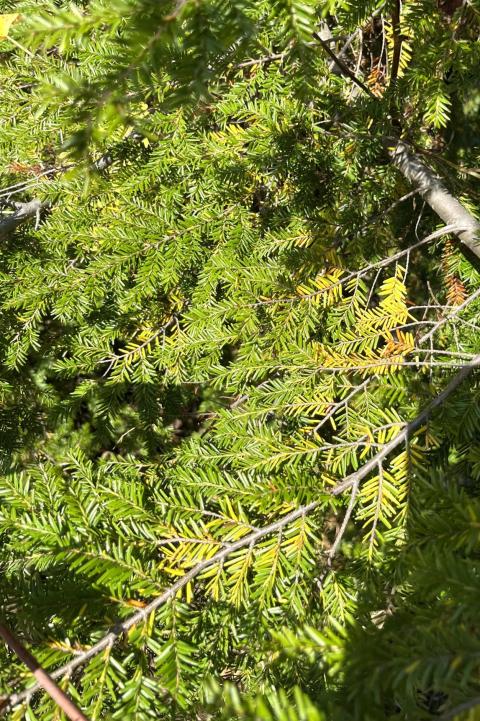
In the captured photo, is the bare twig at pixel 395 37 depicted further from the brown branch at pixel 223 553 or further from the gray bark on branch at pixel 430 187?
the brown branch at pixel 223 553

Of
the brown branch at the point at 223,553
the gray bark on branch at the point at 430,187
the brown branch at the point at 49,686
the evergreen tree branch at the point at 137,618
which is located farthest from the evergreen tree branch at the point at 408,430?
the brown branch at the point at 49,686

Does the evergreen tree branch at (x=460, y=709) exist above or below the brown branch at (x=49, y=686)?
above

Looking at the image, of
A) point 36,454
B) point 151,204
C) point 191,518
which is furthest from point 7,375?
point 191,518

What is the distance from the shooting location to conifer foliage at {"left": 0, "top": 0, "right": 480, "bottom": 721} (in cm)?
64

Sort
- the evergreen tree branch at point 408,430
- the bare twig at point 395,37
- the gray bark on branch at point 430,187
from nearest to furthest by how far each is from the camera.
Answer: the evergreen tree branch at point 408,430 < the bare twig at point 395,37 < the gray bark on branch at point 430,187

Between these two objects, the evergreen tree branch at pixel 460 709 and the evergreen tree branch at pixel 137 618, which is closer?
the evergreen tree branch at pixel 460 709

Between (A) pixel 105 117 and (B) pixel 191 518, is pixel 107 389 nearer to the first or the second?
(B) pixel 191 518

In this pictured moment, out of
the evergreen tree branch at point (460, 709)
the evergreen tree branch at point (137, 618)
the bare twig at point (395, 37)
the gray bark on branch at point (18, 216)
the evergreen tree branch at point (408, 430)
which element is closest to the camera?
the evergreen tree branch at point (460, 709)

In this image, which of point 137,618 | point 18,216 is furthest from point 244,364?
point 18,216

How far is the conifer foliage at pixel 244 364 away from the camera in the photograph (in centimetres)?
64

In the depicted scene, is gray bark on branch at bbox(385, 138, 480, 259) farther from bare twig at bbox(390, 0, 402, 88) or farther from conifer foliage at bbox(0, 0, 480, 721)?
bare twig at bbox(390, 0, 402, 88)

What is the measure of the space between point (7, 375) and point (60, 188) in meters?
0.80

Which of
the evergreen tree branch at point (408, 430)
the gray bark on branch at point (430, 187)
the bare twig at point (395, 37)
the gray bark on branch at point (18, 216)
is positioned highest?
the bare twig at point (395, 37)

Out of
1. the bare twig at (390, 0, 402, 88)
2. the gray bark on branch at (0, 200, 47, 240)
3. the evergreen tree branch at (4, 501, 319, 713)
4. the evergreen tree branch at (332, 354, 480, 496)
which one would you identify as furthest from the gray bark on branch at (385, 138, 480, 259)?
the gray bark on branch at (0, 200, 47, 240)
